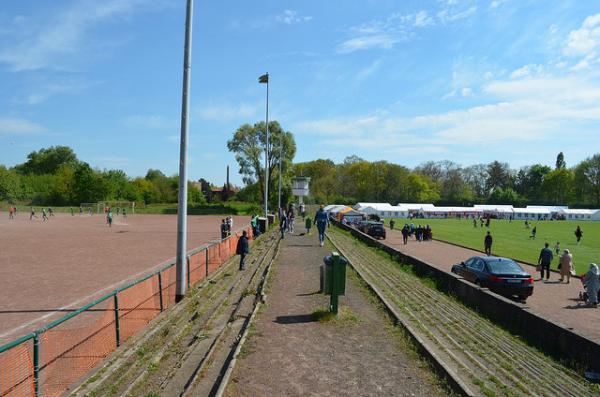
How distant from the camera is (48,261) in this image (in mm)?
20453

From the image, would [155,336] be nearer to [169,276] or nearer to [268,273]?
[169,276]

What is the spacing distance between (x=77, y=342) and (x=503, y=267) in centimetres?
1193

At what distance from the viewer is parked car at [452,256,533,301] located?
1323cm

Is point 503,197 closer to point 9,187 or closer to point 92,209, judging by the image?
point 92,209

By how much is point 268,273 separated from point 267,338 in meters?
6.31

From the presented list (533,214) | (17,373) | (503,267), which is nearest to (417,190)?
(533,214)

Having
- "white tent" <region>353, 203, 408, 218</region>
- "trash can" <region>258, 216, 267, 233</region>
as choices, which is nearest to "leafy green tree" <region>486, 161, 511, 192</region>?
"white tent" <region>353, 203, 408, 218</region>

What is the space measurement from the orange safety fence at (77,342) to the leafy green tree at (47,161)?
144 m

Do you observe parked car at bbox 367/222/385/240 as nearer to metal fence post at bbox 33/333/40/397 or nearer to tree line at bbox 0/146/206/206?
metal fence post at bbox 33/333/40/397

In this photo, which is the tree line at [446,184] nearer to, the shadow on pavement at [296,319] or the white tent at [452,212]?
the white tent at [452,212]

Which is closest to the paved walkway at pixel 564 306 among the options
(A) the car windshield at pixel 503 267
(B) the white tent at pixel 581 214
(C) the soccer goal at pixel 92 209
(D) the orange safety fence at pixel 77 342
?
(A) the car windshield at pixel 503 267

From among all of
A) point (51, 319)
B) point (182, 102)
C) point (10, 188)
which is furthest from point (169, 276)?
point (10, 188)

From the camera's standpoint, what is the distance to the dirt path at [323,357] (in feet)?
18.6

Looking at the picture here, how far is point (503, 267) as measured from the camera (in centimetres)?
1375
